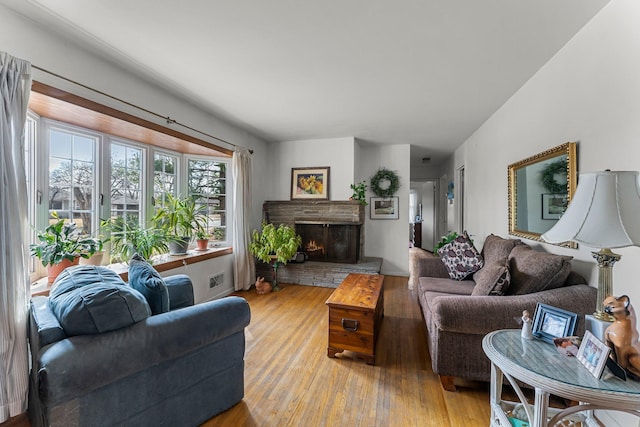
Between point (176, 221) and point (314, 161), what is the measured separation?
2455mm

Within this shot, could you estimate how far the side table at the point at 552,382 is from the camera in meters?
0.87

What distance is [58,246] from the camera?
72.8 inches

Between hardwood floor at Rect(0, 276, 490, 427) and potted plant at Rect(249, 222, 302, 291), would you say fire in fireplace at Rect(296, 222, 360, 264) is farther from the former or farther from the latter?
hardwood floor at Rect(0, 276, 490, 427)

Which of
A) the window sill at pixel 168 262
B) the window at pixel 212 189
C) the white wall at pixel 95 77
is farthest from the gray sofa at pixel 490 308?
the window at pixel 212 189

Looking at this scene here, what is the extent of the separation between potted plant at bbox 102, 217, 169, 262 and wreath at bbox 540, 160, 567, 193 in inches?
138

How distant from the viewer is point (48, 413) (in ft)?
3.29

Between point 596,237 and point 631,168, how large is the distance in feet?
2.39

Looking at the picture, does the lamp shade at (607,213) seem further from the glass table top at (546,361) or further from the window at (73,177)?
the window at (73,177)

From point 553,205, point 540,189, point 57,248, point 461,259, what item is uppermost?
point 540,189

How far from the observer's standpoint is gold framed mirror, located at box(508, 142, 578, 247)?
183 centimetres

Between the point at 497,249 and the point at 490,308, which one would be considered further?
the point at 497,249

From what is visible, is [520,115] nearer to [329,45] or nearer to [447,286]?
[447,286]

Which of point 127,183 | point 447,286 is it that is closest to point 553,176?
point 447,286

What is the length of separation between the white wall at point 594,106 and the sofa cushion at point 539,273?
Result: 152 mm
